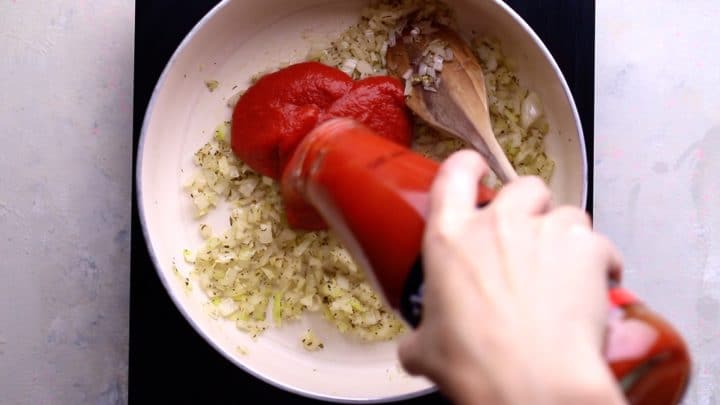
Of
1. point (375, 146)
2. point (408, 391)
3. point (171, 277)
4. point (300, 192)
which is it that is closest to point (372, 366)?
point (408, 391)

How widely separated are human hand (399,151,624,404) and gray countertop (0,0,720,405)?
2.45ft

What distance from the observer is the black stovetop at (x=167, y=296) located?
3.91ft

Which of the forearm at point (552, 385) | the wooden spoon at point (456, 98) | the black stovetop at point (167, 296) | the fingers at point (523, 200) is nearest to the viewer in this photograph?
the forearm at point (552, 385)

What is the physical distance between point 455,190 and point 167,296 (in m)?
0.73

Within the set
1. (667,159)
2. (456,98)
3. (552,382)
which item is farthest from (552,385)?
(667,159)

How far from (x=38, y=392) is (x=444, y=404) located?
75 centimetres

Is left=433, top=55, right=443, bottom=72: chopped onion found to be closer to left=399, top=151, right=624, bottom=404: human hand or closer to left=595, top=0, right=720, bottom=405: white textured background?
left=595, top=0, right=720, bottom=405: white textured background

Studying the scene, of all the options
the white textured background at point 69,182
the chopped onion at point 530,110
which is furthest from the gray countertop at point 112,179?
the chopped onion at point 530,110

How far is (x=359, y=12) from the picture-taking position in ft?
4.01

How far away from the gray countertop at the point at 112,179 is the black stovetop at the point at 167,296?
8cm

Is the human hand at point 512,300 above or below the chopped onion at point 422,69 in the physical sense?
above

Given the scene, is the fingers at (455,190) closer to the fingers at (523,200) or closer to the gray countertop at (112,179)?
the fingers at (523,200)

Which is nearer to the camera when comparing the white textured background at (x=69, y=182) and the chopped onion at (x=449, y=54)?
the chopped onion at (x=449, y=54)

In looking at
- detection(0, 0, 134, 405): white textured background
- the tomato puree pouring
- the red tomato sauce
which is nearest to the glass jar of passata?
the tomato puree pouring
